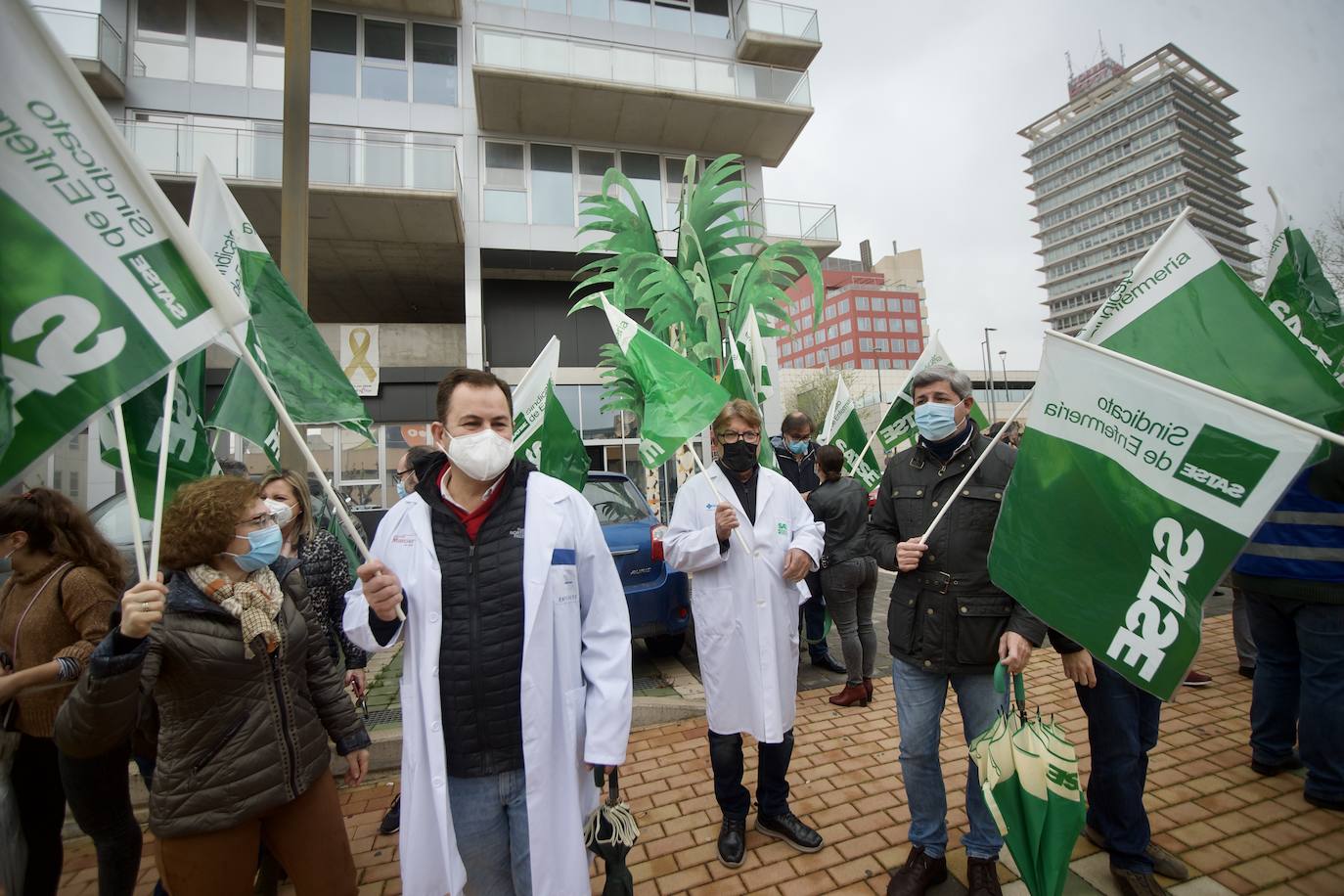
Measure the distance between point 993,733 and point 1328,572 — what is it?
7.49 feet

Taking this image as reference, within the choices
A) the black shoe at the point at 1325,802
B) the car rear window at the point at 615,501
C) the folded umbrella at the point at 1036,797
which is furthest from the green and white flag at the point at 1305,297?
the car rear window at the point at 615,501

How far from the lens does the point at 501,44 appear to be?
15.2 meters

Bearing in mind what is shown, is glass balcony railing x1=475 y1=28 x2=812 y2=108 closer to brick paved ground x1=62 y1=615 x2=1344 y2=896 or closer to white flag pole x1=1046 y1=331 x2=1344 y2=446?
brick paved ground x1=62 y1=615 x2=1344 y2=896

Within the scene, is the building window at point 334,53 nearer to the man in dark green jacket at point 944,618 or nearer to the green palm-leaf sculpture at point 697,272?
the green palm-leaf sculpture at point 697,272

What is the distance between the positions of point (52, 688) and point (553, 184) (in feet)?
53.5

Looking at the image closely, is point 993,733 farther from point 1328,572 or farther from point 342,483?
point 342,483

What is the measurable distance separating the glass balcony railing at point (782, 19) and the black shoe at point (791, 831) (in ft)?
66.0

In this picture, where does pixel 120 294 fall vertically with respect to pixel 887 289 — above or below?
below

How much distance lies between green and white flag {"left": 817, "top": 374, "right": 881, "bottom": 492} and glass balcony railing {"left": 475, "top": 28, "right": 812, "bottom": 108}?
42.4 feet

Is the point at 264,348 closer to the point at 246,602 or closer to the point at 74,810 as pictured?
the point at 246,602

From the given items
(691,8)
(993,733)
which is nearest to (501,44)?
(691,8)

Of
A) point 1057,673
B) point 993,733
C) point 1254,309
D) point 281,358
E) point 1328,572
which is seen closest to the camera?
point 1254,309

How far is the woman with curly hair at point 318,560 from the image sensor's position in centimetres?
322

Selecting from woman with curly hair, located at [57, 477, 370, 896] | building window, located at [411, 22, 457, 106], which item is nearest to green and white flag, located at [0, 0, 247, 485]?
woman with curly hair, located at [57, 477, 370, 896]
